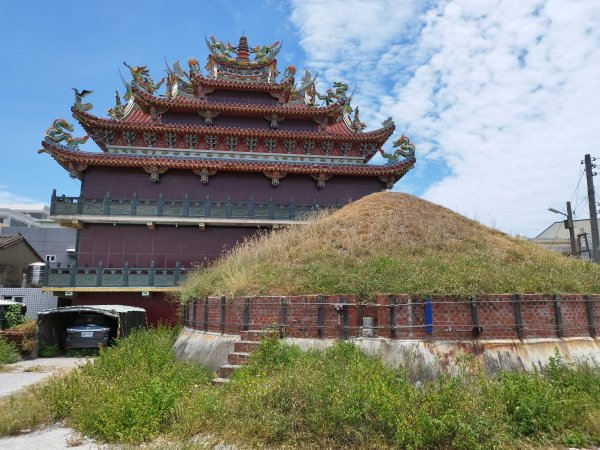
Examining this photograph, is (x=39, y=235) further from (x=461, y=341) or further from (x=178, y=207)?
(x=461, y=341)

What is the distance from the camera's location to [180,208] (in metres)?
24.0

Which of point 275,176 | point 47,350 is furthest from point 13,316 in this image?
point 275,176

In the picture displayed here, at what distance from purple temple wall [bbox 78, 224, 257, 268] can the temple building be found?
6 centimetres

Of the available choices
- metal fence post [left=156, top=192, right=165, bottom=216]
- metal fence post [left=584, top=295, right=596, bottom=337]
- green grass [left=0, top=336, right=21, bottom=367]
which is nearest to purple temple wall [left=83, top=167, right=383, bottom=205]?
metal fence post [left=156, top=192, right=165, bottom=216]

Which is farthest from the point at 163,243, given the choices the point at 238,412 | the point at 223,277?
the point at 238,412

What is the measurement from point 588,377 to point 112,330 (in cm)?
1844

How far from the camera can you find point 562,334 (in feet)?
34.4

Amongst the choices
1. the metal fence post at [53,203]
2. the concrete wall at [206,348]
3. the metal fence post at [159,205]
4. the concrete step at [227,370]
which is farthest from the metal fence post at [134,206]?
the concrete step at [227,370]

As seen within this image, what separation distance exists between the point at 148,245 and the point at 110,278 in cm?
287

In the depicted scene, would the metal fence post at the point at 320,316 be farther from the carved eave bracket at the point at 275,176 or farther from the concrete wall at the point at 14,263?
the concrete wall at the point at 14,263

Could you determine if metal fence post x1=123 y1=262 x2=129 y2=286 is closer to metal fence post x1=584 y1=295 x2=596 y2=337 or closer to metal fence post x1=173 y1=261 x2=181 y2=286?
metal fence post x1=173 y1=261 x2=181 y2=286

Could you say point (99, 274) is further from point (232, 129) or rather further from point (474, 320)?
point (474, 320)

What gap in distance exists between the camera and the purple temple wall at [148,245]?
23766 mm

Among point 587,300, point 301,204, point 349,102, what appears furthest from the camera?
point 349,102
